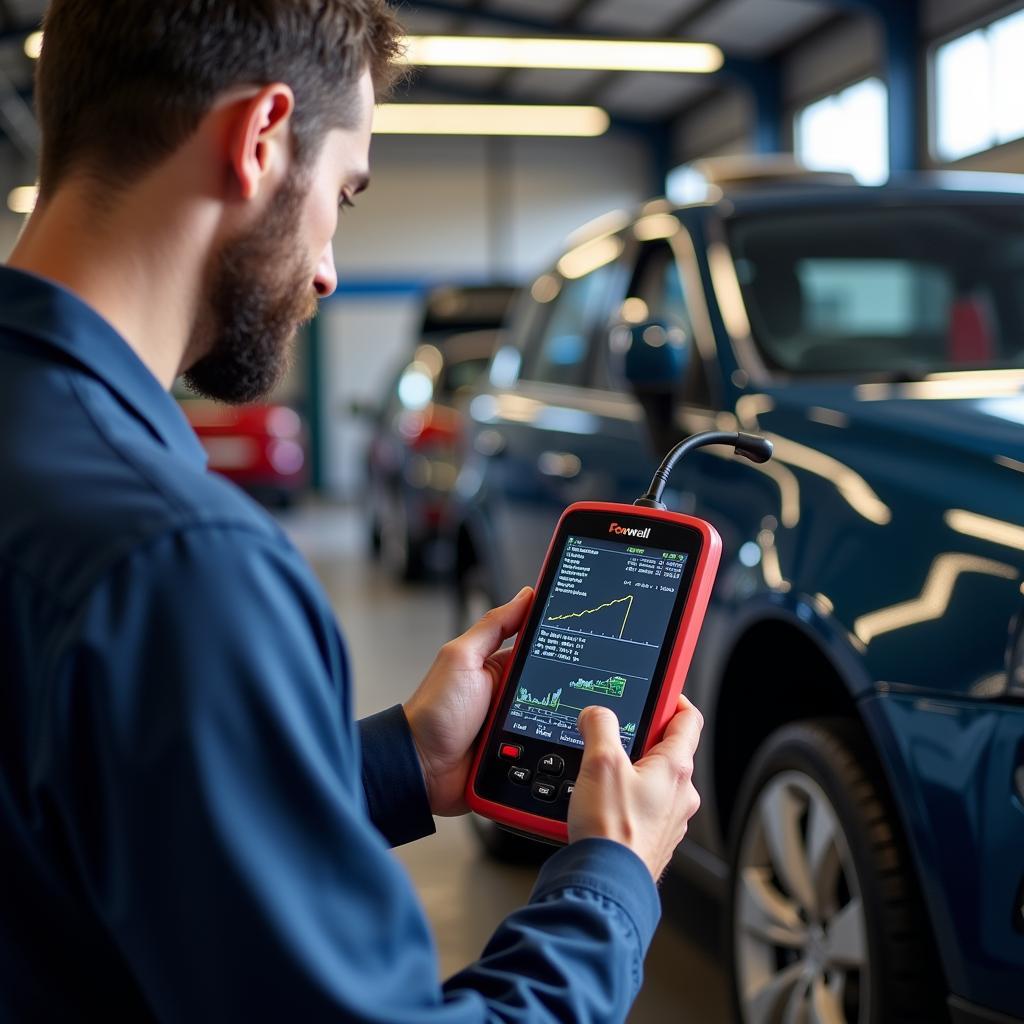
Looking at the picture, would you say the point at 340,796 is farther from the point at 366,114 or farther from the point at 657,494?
the point at 657,494

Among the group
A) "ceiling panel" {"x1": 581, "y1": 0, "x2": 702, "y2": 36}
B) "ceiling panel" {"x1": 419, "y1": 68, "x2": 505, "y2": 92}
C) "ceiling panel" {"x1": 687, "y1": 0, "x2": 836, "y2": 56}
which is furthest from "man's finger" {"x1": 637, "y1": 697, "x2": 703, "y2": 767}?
"ceiling panel" {"x1": 419, "y1": 68, "x2": 505, "y2": 92}

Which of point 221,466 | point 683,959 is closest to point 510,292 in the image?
point 221,466

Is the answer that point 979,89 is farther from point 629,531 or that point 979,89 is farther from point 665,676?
point 665,676

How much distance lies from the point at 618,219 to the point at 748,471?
1.36m

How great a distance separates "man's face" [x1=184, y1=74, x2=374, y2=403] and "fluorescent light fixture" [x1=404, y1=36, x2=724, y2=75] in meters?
13.0

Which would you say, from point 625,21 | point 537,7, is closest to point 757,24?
point 625,21

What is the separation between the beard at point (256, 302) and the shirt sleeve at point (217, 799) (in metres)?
Answer: 0.27

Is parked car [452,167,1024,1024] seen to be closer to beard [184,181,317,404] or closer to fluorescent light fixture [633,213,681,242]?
fluorescent light fixture [633,213,681,242]

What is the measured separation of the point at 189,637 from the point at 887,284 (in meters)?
2.70

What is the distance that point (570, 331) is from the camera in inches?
148

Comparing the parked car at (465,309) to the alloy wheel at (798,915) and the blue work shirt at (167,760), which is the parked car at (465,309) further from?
the blue work shirt at (167,760)

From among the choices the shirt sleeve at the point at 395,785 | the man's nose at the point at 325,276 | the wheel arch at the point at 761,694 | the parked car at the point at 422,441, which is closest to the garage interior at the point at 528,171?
the parked car at the point at 422,441

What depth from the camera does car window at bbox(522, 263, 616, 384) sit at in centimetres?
356

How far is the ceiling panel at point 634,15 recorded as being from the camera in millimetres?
14828
